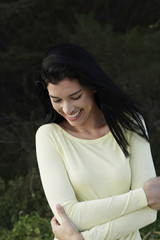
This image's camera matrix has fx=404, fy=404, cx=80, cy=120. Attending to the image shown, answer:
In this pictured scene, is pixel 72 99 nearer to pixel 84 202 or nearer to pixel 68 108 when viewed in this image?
pixel 68 108

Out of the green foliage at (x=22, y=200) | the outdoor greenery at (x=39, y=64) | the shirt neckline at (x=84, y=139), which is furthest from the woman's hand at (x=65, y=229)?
the green foliage at (x=22, y=200)

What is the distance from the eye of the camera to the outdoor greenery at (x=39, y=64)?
15.4 feet

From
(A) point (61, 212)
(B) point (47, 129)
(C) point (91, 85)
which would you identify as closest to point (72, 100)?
(C) point (91, 85)

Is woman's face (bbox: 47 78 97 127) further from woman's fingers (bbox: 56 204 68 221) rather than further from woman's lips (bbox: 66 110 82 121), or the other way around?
woman's fingers (bbox: 56 204 68 221)

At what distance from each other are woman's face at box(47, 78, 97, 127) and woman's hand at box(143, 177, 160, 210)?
455 millimetres

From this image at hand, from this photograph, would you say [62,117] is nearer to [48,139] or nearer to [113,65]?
[48,139]

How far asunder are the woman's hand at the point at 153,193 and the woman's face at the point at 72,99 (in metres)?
0.46

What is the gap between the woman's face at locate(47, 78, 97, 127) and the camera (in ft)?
6.35

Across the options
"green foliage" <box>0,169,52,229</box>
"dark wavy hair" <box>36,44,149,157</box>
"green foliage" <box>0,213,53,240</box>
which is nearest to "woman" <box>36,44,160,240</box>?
"dark wavy hair" <box>36,44,149,157</box>

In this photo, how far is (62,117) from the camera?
221 cm

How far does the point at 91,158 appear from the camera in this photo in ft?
6.64

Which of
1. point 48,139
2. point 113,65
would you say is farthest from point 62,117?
point 113,65

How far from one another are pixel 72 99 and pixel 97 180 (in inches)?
16.2

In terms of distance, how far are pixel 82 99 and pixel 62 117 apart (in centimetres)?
26
